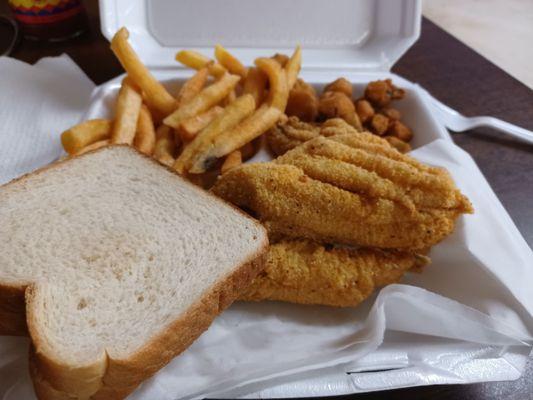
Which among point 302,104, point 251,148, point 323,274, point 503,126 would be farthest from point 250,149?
point 503,126

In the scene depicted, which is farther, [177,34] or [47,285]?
[177,34]

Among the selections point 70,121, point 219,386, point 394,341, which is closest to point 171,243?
point 219,386

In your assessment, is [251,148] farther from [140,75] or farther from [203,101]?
[140,75]

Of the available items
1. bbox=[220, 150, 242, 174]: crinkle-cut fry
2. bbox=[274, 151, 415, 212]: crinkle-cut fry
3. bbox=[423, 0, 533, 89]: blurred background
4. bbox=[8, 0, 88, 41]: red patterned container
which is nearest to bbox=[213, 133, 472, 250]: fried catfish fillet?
bbox=[274, 151, 415, 212]: crinkle-cut fry

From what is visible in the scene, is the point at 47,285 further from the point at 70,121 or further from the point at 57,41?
the point at 57,41

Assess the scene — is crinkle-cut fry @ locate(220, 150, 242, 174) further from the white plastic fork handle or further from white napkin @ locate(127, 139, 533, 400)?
the white plastic fork handle

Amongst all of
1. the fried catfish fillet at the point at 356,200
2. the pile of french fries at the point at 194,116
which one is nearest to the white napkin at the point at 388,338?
the fried catfish fillet at the point at 356,200
